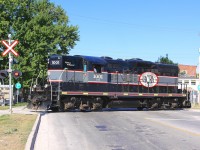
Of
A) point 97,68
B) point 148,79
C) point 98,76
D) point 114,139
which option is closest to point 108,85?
point 98,76

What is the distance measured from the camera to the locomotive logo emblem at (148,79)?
33.9m

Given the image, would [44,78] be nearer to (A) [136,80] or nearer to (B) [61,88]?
(B) [61,88]

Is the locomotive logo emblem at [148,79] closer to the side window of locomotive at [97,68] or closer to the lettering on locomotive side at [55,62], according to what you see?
the side window of locomotive at [97,68]

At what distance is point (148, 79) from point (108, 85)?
14.9 ft

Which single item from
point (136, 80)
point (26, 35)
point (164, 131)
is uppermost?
point (26, 35)

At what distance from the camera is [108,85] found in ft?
103

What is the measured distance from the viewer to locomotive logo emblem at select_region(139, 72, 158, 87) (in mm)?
33875

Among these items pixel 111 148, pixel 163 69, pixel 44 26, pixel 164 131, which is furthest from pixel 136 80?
pixel 44 26

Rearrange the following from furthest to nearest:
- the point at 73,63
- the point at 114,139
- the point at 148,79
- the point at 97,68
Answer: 1. the point at 148,79
2. the point at 97,68
3. the point at 73,63
4. the point at 114,139

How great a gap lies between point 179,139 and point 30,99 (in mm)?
16587

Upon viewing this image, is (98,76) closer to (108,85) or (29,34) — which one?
(108,85)

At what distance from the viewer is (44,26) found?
54.9m

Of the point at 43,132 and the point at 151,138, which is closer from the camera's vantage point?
the point at 151,138

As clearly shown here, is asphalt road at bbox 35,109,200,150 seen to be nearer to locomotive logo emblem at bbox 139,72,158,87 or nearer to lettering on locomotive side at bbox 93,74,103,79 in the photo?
lettering on locomotive side at bbox 93,74,103,79
